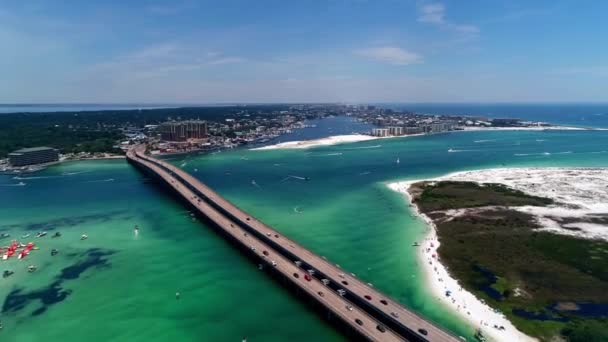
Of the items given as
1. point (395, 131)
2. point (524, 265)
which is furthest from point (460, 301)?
point (395, 131)

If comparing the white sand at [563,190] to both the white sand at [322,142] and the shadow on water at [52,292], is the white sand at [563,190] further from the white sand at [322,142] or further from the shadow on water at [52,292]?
the white sand at [322,142]

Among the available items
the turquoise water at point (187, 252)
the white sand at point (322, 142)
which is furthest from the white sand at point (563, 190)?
the white sand at point (322, 142)

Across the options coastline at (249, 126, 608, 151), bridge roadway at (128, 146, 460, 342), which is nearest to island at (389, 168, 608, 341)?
bridge roadway at (128, 146, 460, 342)

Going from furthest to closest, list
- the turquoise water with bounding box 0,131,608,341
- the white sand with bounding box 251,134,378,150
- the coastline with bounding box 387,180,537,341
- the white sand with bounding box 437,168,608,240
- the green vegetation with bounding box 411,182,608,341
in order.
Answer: the white sand with bounding box 251,134,378,150
the white sand with bounding box 437,168,608,240
the turquoise water with bounding box 0,131,608,341
the green vegetation with bounding box 411,182,608,341
the coastline with bounding box 387,180,537,341

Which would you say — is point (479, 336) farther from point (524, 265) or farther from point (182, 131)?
point (182, 131)

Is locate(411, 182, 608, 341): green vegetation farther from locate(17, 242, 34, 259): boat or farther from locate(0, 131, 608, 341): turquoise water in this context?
locate(17, 242, 34, 259): boat
